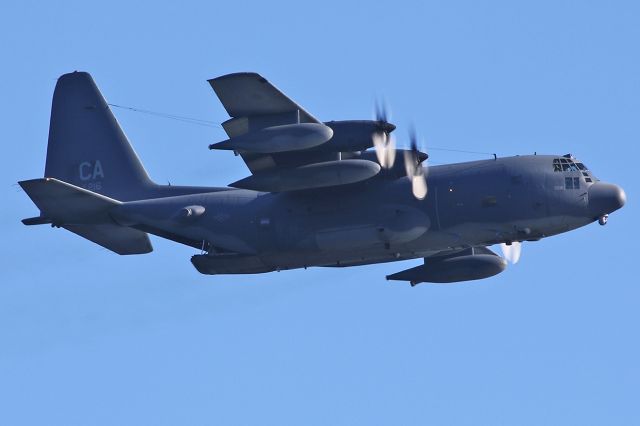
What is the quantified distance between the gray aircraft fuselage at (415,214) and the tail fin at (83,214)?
7.93ft

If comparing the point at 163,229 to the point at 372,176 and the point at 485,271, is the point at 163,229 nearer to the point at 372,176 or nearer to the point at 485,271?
the point at 372,176

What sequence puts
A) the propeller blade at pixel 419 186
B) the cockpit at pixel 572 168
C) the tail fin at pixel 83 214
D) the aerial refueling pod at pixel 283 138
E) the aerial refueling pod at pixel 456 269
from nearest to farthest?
1. the aerial refueling pod at pixel 283 138
2. the cockpit at pixel 572 168
3. the propeller blade at pixel 419 186
4. the tail fin at pixel 83 214
5. the aerial refueling pod at pixel 456 269

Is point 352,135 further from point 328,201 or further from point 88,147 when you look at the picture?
point 88,147

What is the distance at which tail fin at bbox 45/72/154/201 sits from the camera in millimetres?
28922

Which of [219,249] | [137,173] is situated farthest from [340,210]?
[137,173]

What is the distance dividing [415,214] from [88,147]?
8.33 m

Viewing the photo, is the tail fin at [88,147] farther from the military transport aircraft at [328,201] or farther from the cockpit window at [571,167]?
the cockpit window at [571,167]

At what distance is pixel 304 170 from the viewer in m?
25.0

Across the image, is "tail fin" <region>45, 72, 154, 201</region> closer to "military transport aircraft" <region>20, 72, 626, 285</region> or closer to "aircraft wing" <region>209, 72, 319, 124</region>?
"military transport aircraft" <region>20, 72, 626, 285</region>

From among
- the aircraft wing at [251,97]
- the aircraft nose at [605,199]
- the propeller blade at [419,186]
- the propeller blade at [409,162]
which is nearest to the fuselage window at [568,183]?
the aircraft nose at [605,199]

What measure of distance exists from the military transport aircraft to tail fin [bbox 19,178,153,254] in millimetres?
24


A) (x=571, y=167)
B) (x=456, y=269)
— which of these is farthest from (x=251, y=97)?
(x=571, y=167)

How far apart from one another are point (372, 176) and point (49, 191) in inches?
268

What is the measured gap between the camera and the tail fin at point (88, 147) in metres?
28.9
